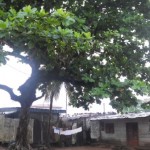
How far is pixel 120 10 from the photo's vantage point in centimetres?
1070

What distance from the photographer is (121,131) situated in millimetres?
24312

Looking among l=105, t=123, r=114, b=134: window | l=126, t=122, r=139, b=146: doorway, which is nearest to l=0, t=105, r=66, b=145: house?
l=105, t=123, r=114, b=134: window

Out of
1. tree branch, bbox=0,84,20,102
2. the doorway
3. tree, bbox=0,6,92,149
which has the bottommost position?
the doorway

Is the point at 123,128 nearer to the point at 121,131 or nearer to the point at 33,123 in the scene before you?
the point at 121,131

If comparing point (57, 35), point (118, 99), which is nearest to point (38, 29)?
point (57, 35)

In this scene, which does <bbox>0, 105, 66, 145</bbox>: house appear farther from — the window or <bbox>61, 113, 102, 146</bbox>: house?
the window

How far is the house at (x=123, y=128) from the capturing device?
861 inches

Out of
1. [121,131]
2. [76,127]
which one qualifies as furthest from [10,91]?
[121,131]

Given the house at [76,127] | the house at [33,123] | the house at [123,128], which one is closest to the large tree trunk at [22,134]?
the house at [33,123]

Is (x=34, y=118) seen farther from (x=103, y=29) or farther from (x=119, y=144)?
(x=103, y=29)

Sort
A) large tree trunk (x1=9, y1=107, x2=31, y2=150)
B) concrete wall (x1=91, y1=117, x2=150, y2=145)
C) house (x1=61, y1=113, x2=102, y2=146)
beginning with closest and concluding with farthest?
large tree trunk (x1=9, y1=107, x2=31, y2=150) < concrete wall (x1=91, y1=117, x2=150, y2=145) < house (x1=61, y1=113, x2=102, y2=146)

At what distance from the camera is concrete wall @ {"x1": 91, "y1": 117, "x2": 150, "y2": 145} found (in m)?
21.8

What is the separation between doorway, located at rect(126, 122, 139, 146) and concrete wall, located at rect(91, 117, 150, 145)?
0.33m

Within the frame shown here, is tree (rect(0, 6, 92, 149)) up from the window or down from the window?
up
